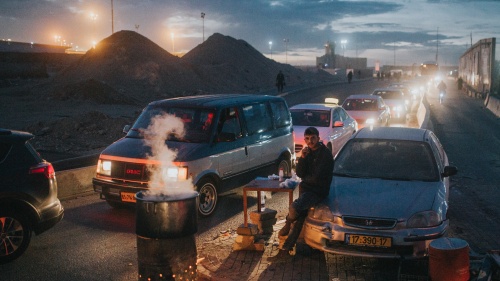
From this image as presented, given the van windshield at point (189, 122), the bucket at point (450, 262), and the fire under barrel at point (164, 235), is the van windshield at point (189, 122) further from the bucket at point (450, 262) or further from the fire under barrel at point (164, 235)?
the bucket at point (450, 262)

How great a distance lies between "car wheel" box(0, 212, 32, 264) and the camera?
6.95 metres

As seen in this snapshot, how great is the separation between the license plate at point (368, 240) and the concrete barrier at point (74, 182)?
6775 millimetres

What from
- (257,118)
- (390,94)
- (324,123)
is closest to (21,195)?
(257,118)

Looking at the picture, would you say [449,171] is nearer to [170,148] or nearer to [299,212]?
[299,212]

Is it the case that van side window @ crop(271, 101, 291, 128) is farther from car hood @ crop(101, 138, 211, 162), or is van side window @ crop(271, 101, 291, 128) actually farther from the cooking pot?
the cooking pot

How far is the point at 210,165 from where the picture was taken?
9.17 meters

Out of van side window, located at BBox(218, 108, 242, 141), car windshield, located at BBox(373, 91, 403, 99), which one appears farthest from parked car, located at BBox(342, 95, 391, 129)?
van side window, located at BBox(218, 108, 242, 141)

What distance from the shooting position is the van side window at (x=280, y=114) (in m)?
11.6

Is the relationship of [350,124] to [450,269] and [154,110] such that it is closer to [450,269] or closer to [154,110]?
[154,110]

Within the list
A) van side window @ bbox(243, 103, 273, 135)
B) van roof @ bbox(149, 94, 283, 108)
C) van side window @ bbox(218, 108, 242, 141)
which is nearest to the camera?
van side window @ bbox(218, 108, 242, 141)

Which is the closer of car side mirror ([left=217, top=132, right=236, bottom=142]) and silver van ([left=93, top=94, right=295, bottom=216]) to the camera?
silver van ([left=93, top=94, right=295, bottom=216])

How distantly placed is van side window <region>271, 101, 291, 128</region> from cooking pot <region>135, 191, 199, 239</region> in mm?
6235

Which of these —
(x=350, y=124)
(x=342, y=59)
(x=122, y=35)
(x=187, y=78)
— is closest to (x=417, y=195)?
(x=350, y=124)

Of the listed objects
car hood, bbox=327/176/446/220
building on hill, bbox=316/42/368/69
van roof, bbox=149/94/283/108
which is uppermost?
building on hill, bbox=316/42/368/69
